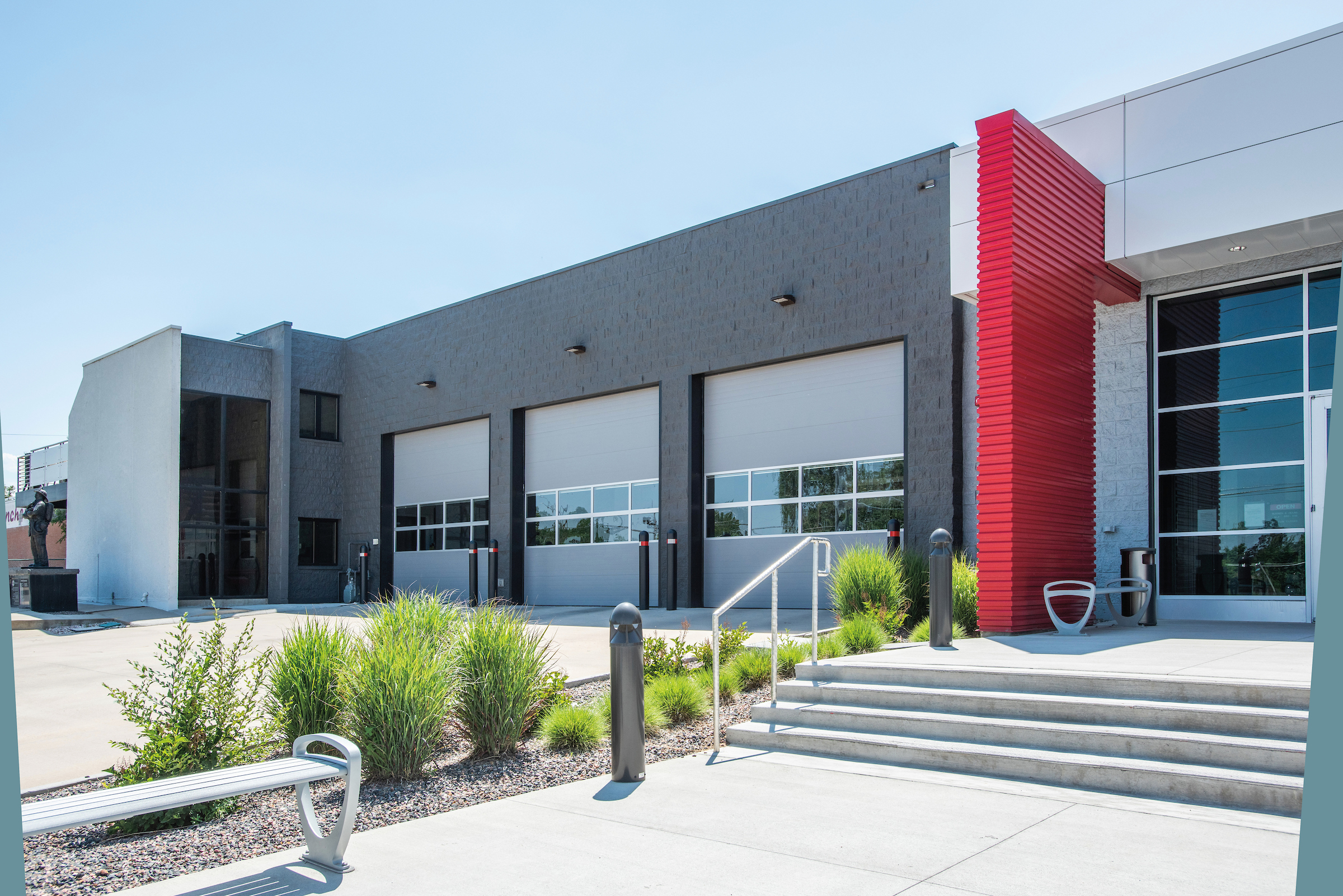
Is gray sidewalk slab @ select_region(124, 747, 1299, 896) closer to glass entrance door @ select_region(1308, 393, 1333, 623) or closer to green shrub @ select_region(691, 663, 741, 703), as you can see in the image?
green shrub @ select_region(691, 663, 741, 703)

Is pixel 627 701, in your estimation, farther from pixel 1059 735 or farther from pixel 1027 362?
pixel 1027 362

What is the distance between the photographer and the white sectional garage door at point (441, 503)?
2380 cm

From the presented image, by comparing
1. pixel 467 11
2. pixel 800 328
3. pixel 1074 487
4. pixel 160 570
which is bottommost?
pixel 160 570

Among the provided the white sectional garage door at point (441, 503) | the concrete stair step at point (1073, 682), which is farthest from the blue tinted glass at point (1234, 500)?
the white sectional garage door at point (441, 503)

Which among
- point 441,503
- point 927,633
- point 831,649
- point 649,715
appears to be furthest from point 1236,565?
point 441,503

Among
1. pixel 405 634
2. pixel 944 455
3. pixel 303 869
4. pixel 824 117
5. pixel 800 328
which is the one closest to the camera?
pixel 303 869

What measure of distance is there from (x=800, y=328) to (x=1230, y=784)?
12.5m

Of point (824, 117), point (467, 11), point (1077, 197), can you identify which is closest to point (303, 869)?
point (467, 11)

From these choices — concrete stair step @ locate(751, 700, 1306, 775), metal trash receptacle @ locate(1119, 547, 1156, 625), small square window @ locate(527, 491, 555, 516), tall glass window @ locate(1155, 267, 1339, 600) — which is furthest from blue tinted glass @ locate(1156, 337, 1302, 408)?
small square window @ locate(527, 491, 555, 516)

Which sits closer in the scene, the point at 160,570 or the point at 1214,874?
the point at 1214,874

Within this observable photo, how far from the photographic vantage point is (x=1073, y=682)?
660cm

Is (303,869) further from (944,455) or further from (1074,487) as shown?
(944,455)

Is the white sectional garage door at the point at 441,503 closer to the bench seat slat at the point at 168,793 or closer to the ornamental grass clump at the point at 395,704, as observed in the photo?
the ornamental grass clump at the point at 395,704

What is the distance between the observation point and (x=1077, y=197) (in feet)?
36.7
